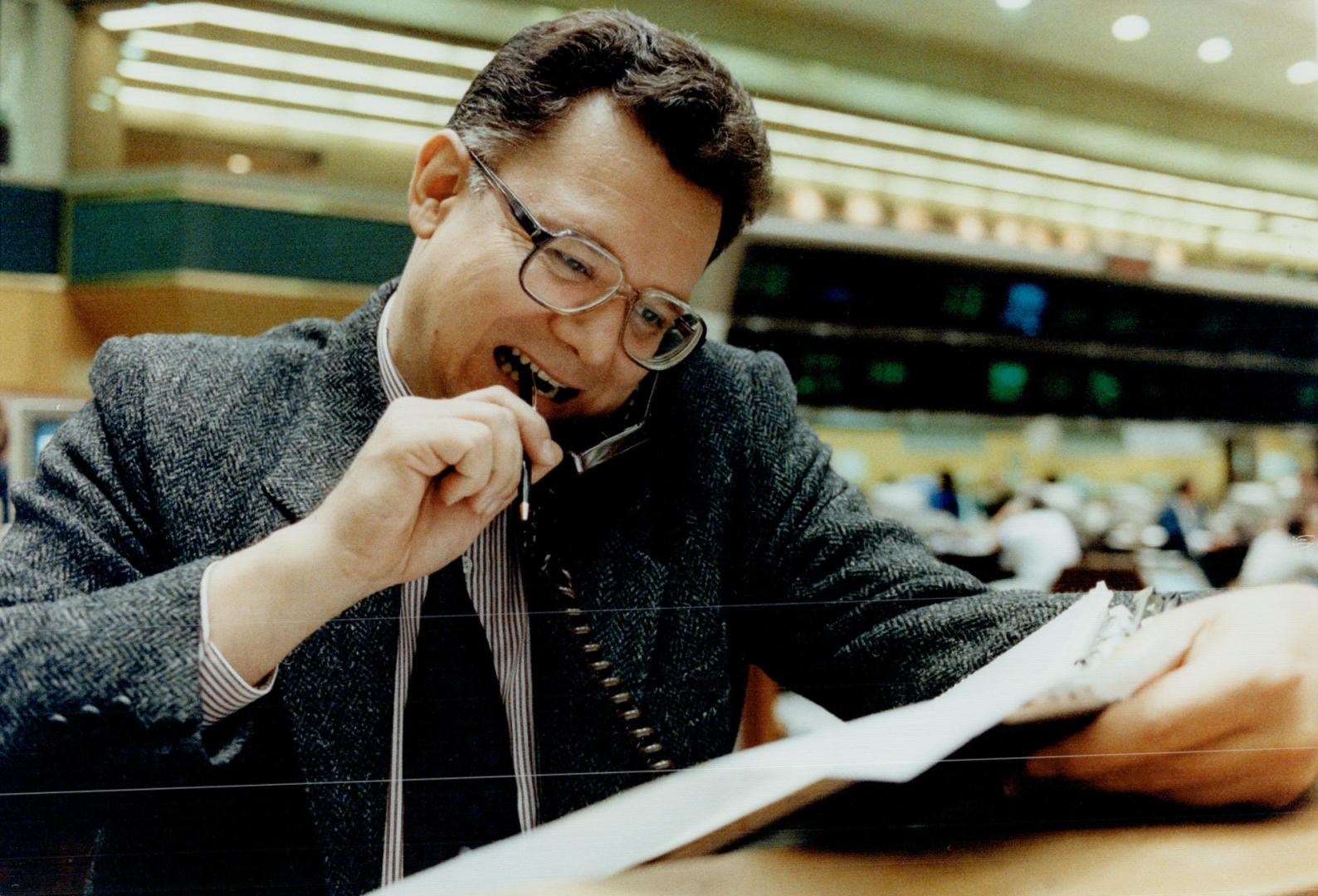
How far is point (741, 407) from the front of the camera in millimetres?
1180

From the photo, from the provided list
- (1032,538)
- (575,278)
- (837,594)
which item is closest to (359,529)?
(575,278)

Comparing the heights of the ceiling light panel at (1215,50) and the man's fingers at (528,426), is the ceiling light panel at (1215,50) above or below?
above

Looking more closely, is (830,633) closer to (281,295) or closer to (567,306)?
(567,306)

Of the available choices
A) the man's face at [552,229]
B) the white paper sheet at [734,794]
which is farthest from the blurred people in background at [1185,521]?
the man's face at [552,229]

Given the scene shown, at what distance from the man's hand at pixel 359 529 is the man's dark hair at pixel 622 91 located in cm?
33

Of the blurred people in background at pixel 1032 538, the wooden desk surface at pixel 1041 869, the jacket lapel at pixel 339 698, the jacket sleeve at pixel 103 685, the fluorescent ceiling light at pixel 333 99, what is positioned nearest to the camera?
the wooden desk surface at pixel 1041 869

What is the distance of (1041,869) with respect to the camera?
58 cm

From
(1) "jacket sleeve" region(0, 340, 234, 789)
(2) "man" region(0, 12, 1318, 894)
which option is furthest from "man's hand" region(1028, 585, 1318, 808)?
(1) "jacket sleeve" region(0, 340, 234, 789)

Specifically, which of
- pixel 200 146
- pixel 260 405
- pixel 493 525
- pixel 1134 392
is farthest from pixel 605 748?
pixel 1134 392

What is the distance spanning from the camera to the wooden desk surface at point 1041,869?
55 centimetres

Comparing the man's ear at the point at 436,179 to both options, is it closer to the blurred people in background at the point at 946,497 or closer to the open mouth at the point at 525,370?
the open mouth at the point at 525,370

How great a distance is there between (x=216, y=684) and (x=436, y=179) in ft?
1.74

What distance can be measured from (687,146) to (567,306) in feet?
0.66

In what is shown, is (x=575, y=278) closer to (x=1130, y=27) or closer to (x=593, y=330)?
(x=593, y=330)
